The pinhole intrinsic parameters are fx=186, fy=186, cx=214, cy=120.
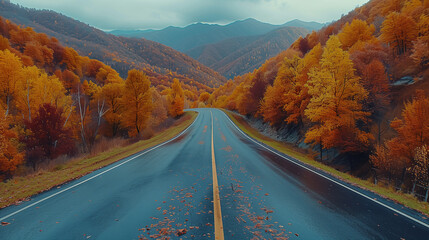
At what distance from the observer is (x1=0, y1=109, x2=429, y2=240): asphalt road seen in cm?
407

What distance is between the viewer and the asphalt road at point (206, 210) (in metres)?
4.07

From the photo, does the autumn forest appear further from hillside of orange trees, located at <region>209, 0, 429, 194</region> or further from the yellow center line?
the yellow center line

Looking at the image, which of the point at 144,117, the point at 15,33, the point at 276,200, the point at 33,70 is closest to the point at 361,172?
the point at 276,200

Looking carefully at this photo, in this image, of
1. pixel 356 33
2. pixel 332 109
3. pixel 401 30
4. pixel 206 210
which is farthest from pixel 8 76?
pixel 356 33

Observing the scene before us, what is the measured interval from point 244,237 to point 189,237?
113 centimetres

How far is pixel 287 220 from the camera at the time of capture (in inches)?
181

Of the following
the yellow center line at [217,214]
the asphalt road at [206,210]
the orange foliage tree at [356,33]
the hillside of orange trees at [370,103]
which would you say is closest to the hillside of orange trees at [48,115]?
the asphalt road at [206,210]

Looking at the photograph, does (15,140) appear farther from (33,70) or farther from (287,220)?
(287,220)

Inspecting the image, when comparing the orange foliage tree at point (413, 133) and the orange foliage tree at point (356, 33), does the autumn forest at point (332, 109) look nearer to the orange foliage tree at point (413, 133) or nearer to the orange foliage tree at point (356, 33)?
the orange foliage tree at point (413, 133)

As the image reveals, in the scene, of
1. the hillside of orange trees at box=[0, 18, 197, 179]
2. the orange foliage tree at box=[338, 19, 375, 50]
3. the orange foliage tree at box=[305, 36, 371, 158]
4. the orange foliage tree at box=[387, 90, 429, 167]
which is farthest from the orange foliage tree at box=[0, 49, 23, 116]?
the orange foliage tree at box=[338, 19, 375, 50]

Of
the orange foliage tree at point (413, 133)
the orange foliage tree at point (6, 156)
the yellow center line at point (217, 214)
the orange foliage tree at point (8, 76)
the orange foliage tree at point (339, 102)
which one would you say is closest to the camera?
the yellow center line at point (217, 214)

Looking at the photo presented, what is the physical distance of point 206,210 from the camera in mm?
4957

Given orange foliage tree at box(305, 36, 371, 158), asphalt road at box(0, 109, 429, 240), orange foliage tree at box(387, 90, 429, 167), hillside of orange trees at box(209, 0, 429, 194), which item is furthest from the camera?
orange foliage tree at box(305, 36, 371, 158)

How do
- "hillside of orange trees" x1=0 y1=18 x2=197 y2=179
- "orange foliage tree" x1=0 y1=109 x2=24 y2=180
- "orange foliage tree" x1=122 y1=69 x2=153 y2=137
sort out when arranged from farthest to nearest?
"orange foliage tree" x1=122 y1=69 x2=153 y2=137 < "hillside of orange trees" x1=0 y1=18 x2=197 y2=179 < "orange foliage tree" x1=0 y1=109 x2=24 y2=180
